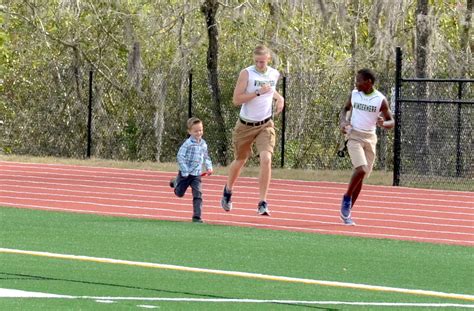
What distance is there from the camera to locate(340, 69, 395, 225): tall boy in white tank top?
17531mm

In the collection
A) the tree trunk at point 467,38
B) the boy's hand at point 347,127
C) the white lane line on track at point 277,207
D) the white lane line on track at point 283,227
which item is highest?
the tree trunk at point 467,38

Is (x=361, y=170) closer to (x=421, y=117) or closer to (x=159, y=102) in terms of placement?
(x=421, y=117)

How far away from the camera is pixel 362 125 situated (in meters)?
17.7

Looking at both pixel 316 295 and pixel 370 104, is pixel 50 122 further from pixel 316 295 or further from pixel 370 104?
pixel 316 295

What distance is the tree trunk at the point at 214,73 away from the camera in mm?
33844

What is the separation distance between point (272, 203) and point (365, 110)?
3.73m

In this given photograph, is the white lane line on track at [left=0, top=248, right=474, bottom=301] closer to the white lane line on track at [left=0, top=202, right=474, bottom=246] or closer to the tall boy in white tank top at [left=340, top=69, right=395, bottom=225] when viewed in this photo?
the white lane line on track at [left=0, top=202, right=474, bottom=246]

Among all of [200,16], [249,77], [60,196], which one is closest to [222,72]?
[200,16]

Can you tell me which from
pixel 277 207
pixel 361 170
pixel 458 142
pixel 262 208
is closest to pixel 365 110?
pixel 361 170

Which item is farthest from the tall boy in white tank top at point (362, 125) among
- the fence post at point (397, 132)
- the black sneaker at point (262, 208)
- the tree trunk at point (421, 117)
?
the tree trunk at point (421, 117)

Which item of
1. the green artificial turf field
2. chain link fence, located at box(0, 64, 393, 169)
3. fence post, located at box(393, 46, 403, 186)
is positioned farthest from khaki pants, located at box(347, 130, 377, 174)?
chain link fence, located at box(0, 64, 393, 169)

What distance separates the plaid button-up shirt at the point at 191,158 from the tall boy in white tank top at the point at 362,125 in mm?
1729

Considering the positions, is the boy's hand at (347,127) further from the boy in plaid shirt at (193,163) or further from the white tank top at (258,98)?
the boy in plaid shirt at (193,163)

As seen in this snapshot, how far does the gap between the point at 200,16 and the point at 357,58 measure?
4.67m
